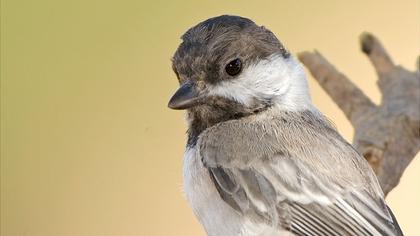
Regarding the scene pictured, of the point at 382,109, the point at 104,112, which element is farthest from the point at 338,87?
the point at 104,112

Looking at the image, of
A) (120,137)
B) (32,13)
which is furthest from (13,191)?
(32,13)

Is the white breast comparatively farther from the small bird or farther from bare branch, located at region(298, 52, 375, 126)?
bare branch, located at region(298, 52, 375, 126)

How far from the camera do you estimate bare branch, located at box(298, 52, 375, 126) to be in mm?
2355

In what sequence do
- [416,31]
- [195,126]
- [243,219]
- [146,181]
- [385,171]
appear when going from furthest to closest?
1. [416,31]
2. [146,181]
3. [385,171]
4. [195,126]
5. [243,219]

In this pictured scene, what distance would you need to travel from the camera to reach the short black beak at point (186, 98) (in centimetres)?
173

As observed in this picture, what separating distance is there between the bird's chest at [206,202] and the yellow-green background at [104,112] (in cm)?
40

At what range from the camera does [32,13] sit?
7.84ft

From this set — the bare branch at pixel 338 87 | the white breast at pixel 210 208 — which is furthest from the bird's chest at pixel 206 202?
the bare branch at pixel 338 87

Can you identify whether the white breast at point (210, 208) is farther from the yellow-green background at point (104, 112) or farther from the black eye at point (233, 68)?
the yellow-green background at point (104, 112)

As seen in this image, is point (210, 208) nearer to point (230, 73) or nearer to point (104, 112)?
point (230, 73)

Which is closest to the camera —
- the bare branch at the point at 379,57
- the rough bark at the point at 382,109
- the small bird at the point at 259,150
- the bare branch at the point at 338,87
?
the small bird at the point at 259,150

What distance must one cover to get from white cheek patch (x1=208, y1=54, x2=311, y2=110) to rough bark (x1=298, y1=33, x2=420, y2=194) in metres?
0.35

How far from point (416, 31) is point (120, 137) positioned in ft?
3.28

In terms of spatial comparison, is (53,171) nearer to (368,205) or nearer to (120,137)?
(120,137)
